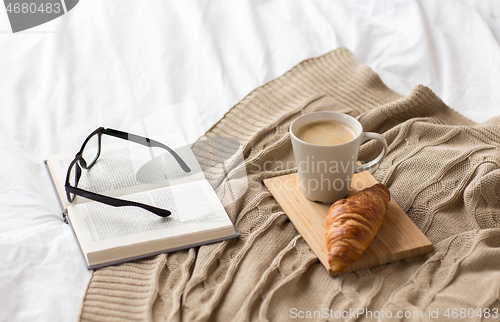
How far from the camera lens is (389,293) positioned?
Answer: 1.71ft

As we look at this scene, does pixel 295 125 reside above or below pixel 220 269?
above

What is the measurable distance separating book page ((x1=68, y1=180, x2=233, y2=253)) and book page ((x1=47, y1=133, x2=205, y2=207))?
37 mm

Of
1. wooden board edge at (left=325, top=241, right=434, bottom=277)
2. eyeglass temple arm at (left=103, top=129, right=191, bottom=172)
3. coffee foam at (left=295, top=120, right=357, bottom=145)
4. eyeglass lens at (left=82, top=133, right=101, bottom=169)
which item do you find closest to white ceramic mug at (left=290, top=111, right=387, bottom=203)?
coffee foam at (left=295, top=120, right=357, bottom=145)

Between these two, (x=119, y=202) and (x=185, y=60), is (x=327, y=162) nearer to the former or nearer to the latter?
(x=119, y=202)

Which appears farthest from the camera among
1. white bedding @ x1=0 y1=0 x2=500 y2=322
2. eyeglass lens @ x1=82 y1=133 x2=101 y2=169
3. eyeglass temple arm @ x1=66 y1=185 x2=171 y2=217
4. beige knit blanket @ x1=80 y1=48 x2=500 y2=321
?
white bedding @ x1=0 y1=0 x2=500 y2=322

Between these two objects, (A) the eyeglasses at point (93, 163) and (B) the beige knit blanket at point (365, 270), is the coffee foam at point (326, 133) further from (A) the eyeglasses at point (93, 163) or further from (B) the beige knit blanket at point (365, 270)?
(A) the eyeglasses at point (93, 163)

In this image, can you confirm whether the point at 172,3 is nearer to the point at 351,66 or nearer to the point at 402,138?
the point at 351,66

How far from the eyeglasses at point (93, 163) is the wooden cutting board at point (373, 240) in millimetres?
183

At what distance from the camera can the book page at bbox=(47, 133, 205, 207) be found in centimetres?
69

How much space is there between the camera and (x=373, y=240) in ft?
1.87

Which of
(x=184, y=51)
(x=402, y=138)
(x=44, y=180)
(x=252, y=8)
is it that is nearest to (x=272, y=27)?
(x=252, y=8)

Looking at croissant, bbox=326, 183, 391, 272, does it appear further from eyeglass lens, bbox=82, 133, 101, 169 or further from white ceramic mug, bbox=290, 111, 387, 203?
eyeglass lens, bbox=82, 133, 101, 169

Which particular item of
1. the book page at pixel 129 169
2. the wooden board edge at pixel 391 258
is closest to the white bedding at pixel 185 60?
the book page at pixel 129 169

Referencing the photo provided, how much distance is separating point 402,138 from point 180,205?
1.34 ft
